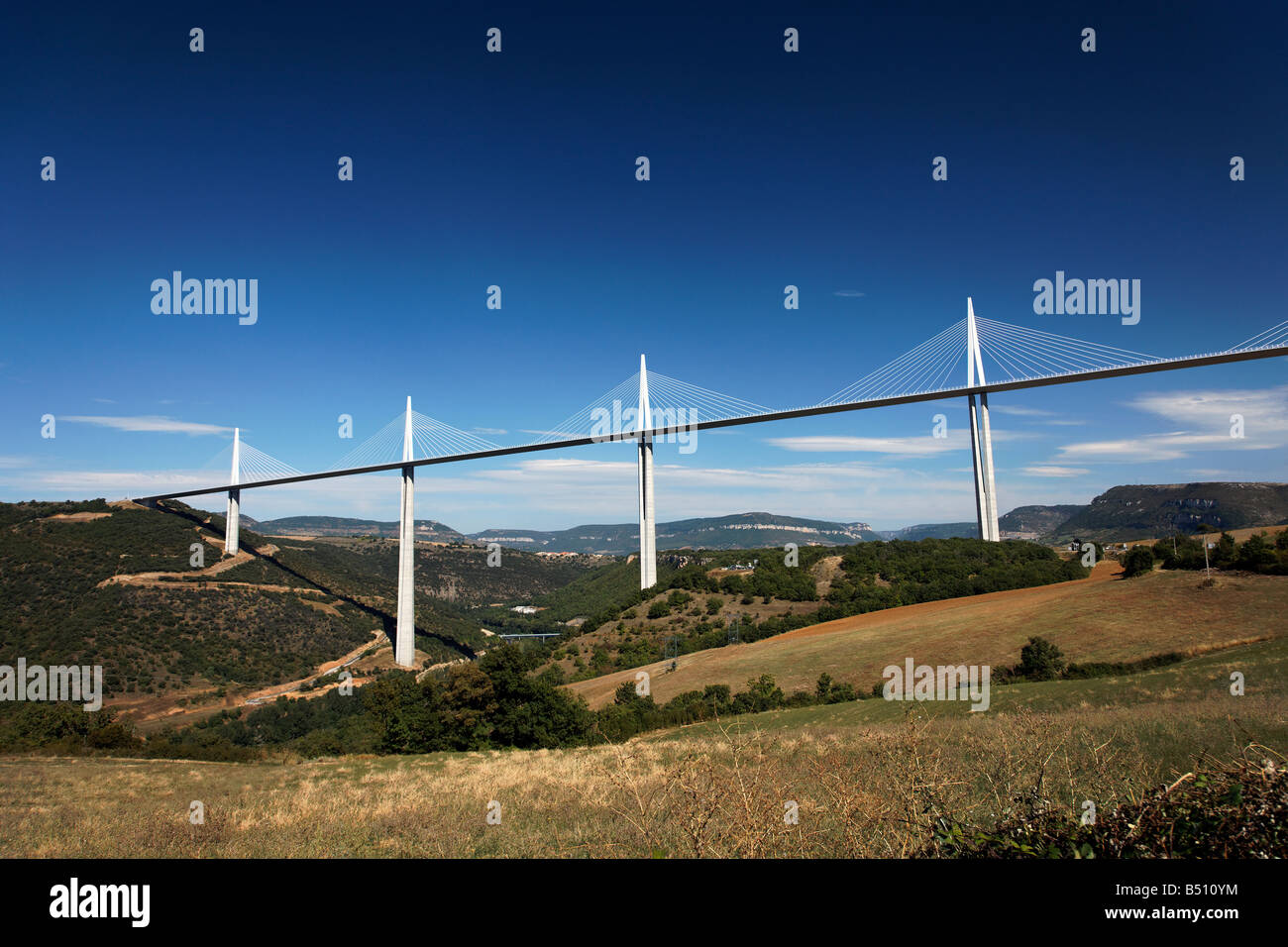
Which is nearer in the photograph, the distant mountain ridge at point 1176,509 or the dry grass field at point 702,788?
the dry grass field at point 702,788

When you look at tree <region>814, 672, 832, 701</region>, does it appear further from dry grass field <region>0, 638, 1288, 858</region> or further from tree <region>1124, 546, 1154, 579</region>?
tree <region>1124, 546, 1154, 579</region>

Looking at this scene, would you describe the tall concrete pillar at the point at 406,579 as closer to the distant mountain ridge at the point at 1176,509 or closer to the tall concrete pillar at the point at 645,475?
the tall concrete pillar at the point at 645,475

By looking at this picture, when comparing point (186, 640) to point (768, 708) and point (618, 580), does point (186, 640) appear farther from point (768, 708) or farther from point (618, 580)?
point (618, 580)

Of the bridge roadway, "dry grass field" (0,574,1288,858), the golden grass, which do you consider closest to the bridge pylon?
the bridge roadway

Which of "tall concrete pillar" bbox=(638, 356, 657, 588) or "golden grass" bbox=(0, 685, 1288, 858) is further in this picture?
"tall concrete pillar" bbox=(638, 356, 657, 588)

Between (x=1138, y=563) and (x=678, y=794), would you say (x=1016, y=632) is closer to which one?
(x=1138, y=563)

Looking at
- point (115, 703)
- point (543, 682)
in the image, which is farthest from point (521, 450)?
point (543, 682)

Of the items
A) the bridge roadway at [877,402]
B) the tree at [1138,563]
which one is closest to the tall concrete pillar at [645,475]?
the bridge roadway at [877,402]
